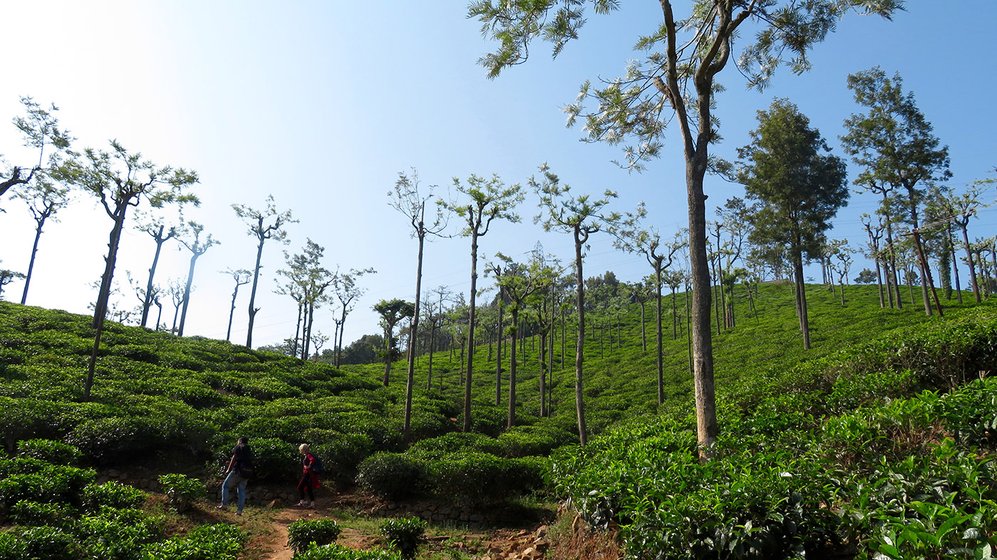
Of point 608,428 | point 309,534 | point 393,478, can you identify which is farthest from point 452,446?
point 309,534

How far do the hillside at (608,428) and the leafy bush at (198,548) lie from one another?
8.32 feet

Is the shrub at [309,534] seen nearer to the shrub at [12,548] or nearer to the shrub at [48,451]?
the shrub at [12,548]

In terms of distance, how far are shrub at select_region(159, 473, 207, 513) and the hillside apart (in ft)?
7.67

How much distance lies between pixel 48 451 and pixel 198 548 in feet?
19.4

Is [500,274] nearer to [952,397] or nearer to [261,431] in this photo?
[261,431]

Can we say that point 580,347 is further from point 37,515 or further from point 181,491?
point 37,515

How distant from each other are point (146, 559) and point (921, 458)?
26.2ft

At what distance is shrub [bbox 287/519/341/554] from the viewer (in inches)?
316

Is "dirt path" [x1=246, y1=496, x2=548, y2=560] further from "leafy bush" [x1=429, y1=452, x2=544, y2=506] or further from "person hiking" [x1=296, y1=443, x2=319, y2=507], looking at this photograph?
"leafy bush" [x1=429, y1=452, x2=544, y2=506]

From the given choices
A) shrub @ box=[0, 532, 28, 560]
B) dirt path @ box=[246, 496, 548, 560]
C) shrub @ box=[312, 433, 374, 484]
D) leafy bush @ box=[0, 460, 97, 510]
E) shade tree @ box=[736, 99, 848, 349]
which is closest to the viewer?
shrub @ box=[0, 532, 28, 560]

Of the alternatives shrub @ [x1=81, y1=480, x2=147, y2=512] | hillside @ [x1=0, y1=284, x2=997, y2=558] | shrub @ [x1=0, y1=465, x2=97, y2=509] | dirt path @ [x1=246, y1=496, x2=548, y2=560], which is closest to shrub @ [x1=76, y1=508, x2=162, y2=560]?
shrub @ [x1=81, y1=480, x2=147, y2=512]

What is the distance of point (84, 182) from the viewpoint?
68.2 feet

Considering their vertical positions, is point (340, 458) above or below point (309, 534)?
above

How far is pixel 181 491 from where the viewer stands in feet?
31.2
